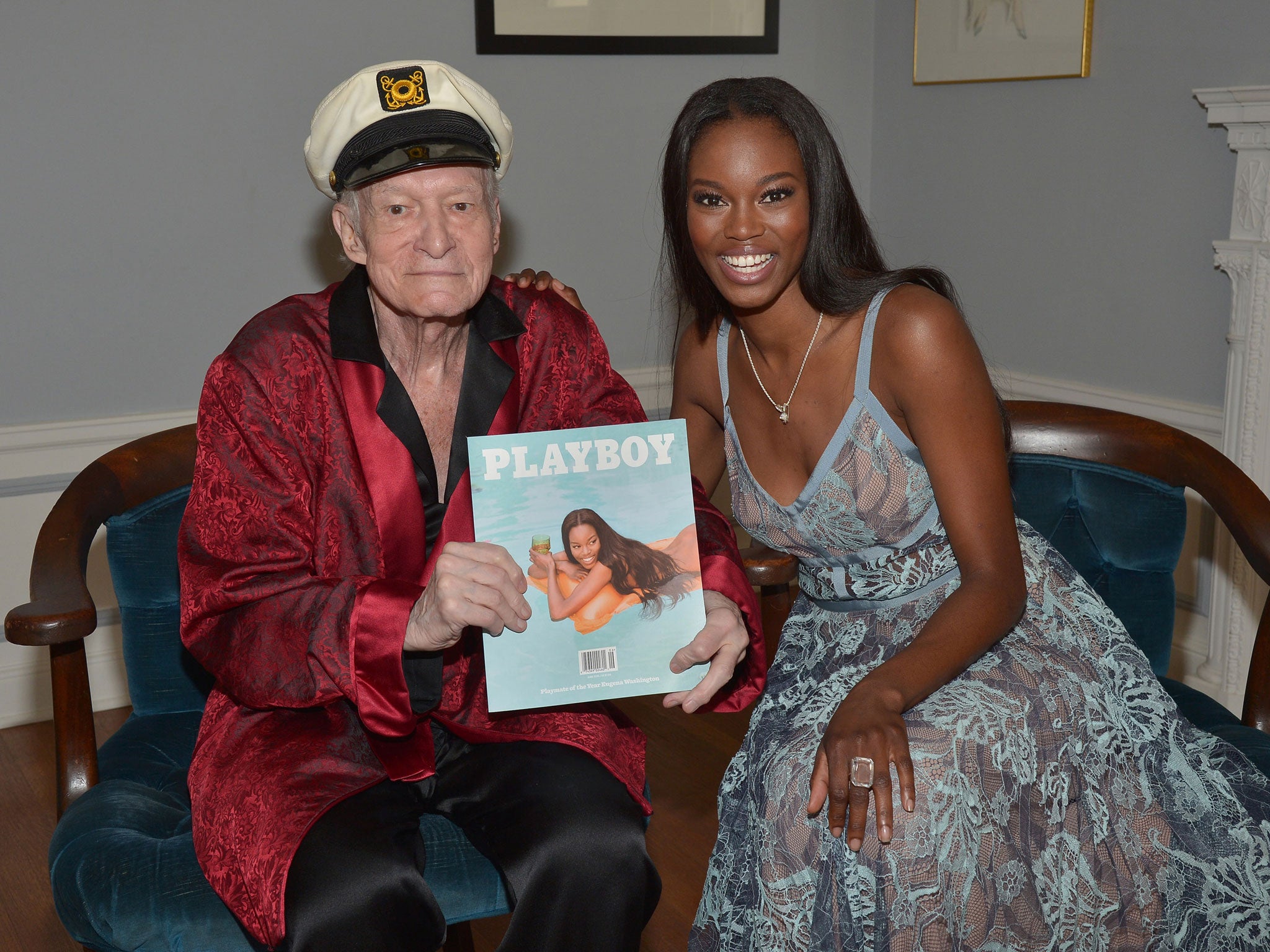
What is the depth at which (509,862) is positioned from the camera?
5.16 ft

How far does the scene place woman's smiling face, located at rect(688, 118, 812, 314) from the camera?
1841mm

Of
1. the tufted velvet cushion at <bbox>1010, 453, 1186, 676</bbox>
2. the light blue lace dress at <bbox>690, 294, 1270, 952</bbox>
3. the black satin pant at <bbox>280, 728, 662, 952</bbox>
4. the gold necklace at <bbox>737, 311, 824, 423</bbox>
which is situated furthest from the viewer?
the tufted velvet cushion at <bbox>1010, 453, 1186, 676</bbox>

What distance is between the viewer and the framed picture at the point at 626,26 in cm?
335

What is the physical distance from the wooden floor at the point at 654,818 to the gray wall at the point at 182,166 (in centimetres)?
92

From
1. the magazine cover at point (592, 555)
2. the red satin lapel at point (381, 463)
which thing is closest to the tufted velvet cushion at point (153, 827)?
the magazine cover at point (592, 555)

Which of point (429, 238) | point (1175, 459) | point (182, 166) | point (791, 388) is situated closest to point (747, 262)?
point (791, 388)

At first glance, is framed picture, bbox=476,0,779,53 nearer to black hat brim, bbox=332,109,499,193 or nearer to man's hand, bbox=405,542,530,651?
black hat brim, bbox=332,109,499,193

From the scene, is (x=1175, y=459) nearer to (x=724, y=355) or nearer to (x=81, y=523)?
(x=724, y=355)

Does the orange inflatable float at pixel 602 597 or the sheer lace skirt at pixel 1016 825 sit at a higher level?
the orange inflatable float at pixel 602 597

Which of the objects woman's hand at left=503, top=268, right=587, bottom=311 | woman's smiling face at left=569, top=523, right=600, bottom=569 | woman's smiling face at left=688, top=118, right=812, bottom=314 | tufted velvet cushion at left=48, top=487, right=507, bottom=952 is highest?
woman's smiling face at left=688, top=118, right=812, bottom=314

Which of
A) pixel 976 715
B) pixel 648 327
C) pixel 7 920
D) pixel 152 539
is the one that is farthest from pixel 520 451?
pixel 648 327

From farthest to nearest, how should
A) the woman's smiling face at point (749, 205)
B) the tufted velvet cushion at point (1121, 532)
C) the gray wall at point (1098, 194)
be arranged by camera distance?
1. the gray wall at point (1098, 194)
2. the tufted velvet cushion at point (1121, 532)
3. the woman's smiling face at point (749, 205)

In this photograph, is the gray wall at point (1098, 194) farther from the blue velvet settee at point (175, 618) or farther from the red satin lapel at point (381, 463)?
the red satin lapel at point (381, 463)

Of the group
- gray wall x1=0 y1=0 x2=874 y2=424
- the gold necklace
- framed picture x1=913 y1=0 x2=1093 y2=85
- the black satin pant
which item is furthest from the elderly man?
framed picture x1=913 y1=0 x2=1093 y2=85
